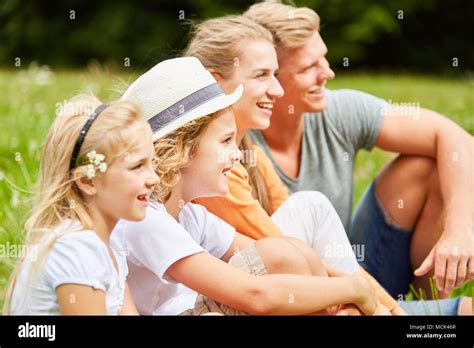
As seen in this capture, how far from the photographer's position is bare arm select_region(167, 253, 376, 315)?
1925mm

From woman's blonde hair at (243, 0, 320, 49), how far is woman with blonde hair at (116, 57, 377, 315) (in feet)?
2.01

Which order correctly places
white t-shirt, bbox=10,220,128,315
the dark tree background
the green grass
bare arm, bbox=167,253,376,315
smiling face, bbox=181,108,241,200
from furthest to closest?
the dark tree background, the green grass, smiling face, bbox=181,108,241,200, bare arm, bbox=167,253,376,315, white t-shirt, bbox=10,220,128,315

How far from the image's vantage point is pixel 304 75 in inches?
106

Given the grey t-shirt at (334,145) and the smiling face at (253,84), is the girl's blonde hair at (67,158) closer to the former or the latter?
the smiling face at (253,84)

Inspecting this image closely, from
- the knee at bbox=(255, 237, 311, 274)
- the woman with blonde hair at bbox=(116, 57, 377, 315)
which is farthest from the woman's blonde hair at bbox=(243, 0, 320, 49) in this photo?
the knee at bbox=(255, 237, 311, 274)

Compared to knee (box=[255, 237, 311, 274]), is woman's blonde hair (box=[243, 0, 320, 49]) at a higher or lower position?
higher

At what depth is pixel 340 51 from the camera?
370 inches

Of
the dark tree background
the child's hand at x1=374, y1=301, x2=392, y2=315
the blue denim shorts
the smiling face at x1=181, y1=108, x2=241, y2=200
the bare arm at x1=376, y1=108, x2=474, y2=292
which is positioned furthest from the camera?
the dark tree background

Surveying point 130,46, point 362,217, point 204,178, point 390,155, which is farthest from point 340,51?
point 204,178

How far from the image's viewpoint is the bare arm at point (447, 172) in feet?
7.66

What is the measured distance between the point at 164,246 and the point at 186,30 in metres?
7.43

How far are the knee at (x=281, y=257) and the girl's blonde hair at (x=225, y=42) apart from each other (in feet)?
1.70

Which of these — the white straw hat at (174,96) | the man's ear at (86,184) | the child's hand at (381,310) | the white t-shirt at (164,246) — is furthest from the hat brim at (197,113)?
the child's hand at (381,310)

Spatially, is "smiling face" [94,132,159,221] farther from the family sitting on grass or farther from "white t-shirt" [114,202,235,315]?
Answer: "white t-shirt" [114,202,235,315]
